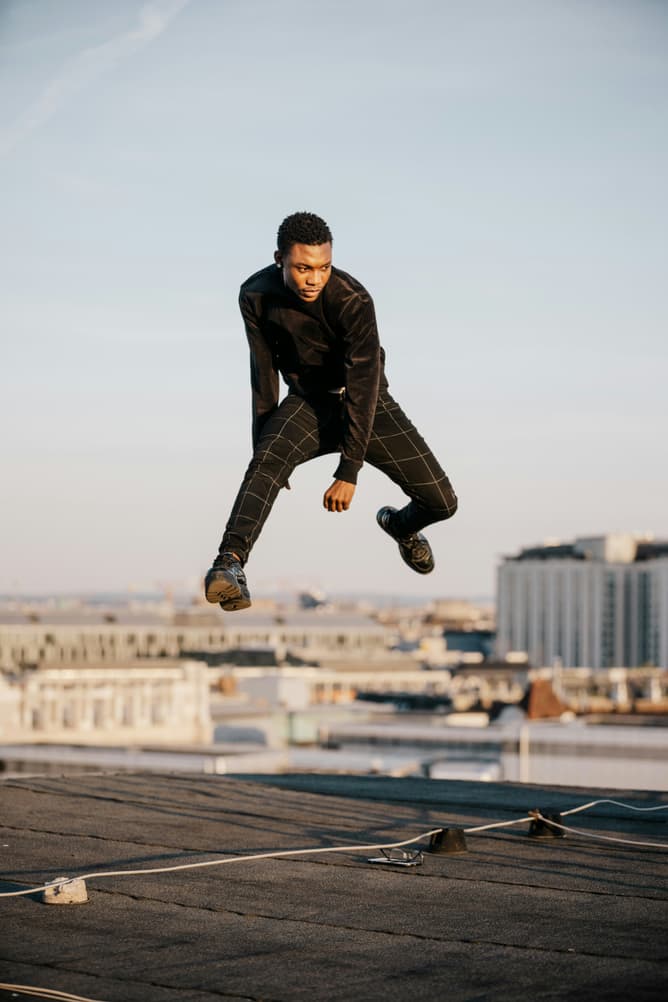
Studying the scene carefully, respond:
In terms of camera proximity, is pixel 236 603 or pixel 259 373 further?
pixel 259 373

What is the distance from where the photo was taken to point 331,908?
5566mm

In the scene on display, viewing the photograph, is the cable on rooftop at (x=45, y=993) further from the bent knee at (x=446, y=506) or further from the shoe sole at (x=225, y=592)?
the bent knee at (x=446, y=506)

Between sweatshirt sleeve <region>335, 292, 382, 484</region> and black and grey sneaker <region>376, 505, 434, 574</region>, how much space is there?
168 cm

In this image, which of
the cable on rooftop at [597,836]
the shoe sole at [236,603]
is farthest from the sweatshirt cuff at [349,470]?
the cable on rooftop at [597,836]

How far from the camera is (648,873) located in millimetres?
6211

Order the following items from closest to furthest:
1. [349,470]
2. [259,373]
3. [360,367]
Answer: [360,367] < [349,470] < [259,373]

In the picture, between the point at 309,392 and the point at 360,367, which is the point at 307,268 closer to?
the point at 360,367

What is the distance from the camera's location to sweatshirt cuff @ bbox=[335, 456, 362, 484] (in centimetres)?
723

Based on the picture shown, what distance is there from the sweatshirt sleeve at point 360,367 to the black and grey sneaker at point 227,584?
2.71ft

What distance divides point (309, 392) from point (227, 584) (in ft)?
4.03

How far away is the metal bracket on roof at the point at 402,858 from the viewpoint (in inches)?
252

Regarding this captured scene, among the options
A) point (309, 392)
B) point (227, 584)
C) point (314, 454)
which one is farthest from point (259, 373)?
point (227, 584)

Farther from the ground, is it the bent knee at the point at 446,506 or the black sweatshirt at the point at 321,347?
the black sweatshirt at the point at 321,347

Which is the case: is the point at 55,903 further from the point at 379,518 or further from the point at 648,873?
the point at 379,518
